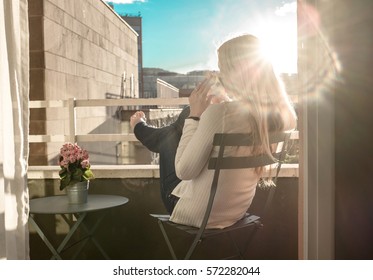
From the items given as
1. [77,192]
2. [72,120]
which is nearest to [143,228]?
[77,192]

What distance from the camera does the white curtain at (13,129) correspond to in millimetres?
1870

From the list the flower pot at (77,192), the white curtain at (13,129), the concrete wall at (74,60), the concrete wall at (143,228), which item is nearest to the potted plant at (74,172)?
the flower pot at (77,192)

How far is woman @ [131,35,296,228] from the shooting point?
1818mm

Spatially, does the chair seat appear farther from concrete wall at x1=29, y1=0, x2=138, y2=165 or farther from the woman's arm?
concrete wall at x1=29, y1=0, x2=138, y2=165

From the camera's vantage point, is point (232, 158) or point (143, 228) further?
point (143, 228)

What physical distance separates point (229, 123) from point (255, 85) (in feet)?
0.60

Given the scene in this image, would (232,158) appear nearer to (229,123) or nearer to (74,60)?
(229,123)

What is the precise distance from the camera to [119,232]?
302 cm

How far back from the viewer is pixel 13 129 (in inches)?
76.2

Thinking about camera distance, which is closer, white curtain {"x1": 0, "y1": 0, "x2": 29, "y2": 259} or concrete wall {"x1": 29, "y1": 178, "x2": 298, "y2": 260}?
white curtain {"x1": 0, "y1": 0, "x2": 29, "y2": 259}

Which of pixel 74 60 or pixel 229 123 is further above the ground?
pixel 74 60

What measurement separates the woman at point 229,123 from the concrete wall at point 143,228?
896mm

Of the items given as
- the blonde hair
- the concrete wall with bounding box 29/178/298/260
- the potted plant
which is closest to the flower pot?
the potted plant

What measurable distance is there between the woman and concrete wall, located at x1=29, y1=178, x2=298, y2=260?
35.3 inches
